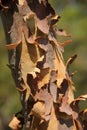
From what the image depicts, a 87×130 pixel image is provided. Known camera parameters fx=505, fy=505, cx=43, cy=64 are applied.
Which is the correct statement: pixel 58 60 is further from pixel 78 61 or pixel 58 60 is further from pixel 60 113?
pixel 78 61

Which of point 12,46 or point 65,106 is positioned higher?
point 12,46

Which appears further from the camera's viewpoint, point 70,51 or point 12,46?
point 70,51

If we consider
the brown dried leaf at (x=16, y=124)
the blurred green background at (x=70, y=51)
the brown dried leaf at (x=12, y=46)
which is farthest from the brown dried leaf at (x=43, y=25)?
the blurred green background at (x=70, y=51)

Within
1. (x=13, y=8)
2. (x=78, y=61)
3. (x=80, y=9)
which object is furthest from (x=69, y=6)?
(x=13, y=8)

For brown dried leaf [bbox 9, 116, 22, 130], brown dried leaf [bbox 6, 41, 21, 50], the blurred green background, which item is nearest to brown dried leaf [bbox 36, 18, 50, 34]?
brown dried leaf [bbox 6, 41, 21, 50]

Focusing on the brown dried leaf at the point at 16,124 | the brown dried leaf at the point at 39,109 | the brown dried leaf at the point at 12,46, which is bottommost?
the brown dried leaf at the point at 16,124

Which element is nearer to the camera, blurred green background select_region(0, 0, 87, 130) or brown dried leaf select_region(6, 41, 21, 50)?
brown dried leaf select_region(6, 41, 21, 50)

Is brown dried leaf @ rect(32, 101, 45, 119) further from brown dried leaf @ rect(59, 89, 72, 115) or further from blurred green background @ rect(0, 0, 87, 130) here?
blurred green background @ rect(0, 0, 87, 130)

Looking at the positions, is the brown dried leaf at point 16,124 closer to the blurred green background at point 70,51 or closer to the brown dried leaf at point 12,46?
the brown dried leaf at point 12,46

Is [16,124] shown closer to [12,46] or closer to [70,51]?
[12,46]

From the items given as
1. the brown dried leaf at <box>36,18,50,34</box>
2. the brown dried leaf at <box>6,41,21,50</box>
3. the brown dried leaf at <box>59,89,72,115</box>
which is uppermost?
the brown dried leaf at <box>36,18,50,34</box>

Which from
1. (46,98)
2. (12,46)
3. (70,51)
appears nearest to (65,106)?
(46,98)
